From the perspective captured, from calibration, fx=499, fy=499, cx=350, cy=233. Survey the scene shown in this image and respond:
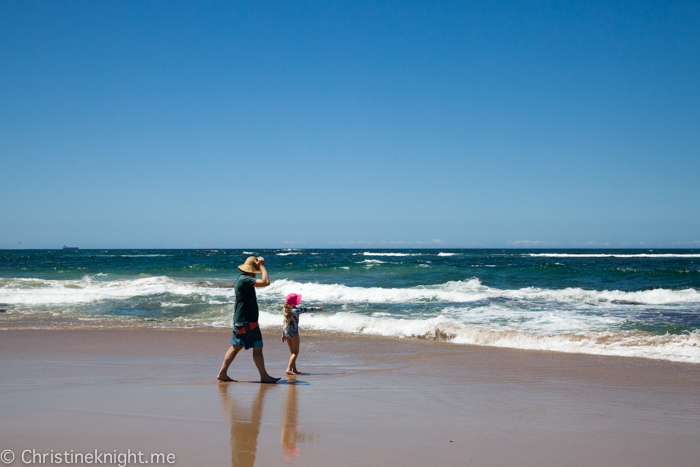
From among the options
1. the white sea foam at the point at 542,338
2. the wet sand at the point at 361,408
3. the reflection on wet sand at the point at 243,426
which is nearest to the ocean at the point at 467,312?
the white sea foam at the point at 542,338

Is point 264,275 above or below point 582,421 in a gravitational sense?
above

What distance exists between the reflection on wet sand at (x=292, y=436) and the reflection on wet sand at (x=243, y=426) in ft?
0.73

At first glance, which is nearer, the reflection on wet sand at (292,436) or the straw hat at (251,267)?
the reflection on wet sand at (292,436)

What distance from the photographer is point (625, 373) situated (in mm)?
6773

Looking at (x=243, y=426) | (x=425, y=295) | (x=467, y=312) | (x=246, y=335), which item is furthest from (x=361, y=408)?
(x=425, y=295)

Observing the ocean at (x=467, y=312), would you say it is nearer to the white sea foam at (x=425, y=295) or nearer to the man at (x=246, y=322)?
the white sea foam at (x=425, y=295)

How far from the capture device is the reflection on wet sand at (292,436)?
3592mm

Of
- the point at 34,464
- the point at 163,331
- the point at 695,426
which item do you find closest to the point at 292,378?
the point at 34,464

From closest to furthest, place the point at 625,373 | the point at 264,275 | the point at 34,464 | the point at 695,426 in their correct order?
the point at 34,464, the point at 695,426, the point at 264,275, the point at 625,373

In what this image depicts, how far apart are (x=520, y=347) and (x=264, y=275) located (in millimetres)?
5505

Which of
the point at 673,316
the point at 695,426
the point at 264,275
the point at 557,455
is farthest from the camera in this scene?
the point at 673,316

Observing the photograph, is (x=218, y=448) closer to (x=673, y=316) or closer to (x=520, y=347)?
(x=520, y=347)

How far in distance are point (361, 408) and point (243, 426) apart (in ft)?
3.97

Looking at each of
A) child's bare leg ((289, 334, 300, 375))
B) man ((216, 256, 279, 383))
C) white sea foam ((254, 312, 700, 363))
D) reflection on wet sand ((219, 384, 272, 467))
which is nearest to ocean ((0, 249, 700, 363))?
white sea foam ((254, 312, 700, 363))
